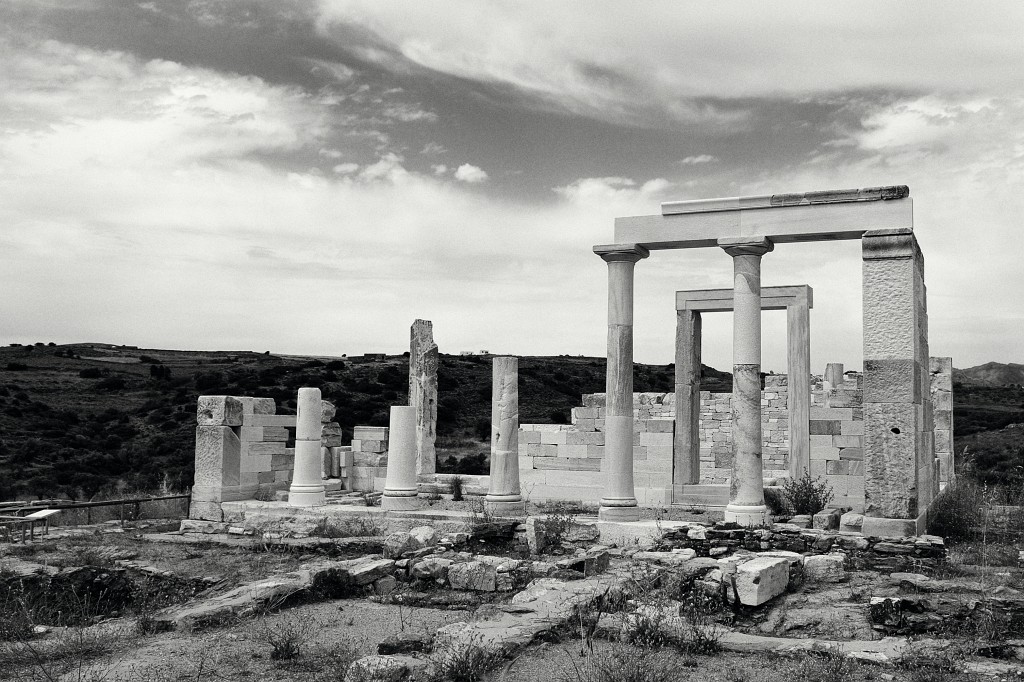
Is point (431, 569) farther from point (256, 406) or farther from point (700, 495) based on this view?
point (700, 495)

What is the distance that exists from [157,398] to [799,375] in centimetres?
3093

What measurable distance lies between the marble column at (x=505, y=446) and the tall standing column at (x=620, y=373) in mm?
2118

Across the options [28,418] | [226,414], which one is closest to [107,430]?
[28,418]

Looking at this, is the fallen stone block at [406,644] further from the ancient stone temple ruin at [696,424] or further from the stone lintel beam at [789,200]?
the stone lintel beam at [789,200]

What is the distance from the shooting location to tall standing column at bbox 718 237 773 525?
14555 mm

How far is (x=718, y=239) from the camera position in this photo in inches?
588

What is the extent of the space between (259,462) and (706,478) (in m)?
13.0

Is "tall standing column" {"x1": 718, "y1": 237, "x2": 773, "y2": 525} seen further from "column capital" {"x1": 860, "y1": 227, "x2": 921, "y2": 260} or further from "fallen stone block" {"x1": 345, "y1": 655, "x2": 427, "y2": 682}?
"fallen stone block" {"x1": 345, "y1": 655, "x2": 427, "y2": 682}

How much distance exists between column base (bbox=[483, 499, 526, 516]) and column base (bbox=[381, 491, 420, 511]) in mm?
1816

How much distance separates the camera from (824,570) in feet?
37.7

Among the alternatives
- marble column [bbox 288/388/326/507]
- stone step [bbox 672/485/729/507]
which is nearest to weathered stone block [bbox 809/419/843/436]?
stone step [bbox 672/485/729/507]

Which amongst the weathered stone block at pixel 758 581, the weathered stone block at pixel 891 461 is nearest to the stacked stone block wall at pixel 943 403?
the weathered stone block at pixel 891 461

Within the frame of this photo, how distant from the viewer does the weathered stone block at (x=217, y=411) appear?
18594 millimetres

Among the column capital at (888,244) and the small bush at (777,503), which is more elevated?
the column capital at (888,244)
